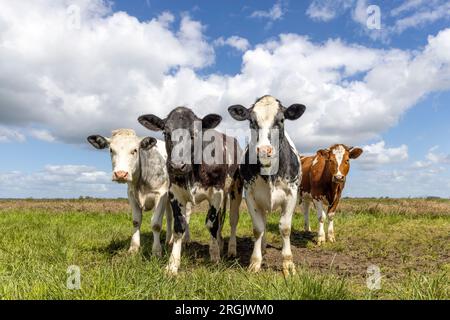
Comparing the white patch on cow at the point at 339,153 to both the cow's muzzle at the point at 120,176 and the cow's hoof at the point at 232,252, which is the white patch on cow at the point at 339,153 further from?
the cow's muzzle at the point at 120,176

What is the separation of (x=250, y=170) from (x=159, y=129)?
192cm

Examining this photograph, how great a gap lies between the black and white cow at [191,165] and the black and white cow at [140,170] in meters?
1.01

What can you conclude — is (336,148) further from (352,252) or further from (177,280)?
(177,280)

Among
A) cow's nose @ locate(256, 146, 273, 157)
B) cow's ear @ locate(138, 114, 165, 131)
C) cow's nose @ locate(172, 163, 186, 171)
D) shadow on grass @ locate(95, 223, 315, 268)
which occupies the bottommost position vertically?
shadow on grass @ locate(95, 223, 315, 268)

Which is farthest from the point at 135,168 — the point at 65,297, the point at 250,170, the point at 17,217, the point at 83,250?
the point at 17,217

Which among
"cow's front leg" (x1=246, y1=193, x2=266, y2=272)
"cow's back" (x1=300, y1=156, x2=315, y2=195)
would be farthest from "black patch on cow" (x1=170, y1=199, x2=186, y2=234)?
"cow's back" (x1=300, y1=156, x2=315, y2=195)

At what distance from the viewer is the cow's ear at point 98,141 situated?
9.05 metres

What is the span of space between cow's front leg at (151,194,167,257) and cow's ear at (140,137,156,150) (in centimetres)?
116

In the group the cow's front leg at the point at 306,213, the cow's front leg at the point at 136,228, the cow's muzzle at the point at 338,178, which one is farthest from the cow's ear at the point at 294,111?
the cow's front leg at the point at 306,213

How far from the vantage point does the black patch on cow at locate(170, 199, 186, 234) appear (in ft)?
24.7

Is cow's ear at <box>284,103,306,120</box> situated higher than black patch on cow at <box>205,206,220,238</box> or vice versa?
cow's ear at <box>284,103,306,120</box>

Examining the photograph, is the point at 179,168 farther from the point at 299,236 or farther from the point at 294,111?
the point at 299,236

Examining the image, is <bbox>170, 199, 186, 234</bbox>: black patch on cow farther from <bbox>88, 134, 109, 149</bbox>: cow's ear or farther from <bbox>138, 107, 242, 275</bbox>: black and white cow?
<bbox>88, 134, 109, 149</bbox>: cow's ear

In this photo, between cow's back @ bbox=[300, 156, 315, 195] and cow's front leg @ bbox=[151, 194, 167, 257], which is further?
cow's back @ bbox=[300, 156, 315, 195]
